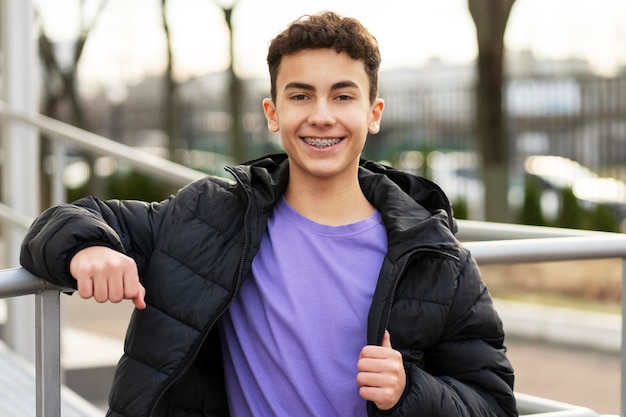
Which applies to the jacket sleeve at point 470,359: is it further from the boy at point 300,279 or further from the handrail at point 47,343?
the handrail at point 47,343

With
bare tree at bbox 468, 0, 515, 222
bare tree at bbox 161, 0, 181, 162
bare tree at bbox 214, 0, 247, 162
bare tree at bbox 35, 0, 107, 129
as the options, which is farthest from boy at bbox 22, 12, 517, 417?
bare tree at bbox 35, 0, 107, 129

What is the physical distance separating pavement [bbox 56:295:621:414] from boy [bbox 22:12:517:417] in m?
3.77

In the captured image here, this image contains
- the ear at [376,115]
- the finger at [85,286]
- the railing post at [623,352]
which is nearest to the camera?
the finger at [85,286]

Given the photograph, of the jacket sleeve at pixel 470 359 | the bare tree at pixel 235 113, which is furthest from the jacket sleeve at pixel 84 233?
the bare tree at pixel 235 113

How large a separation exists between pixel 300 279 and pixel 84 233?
40 cm

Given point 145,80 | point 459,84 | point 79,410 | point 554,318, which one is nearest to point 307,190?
point 79,410

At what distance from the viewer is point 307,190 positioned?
81.4 inches

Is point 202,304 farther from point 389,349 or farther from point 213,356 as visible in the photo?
point 389,349

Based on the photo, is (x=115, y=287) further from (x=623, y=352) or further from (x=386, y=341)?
(x=623, y=352)

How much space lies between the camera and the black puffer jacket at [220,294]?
184 centimetres

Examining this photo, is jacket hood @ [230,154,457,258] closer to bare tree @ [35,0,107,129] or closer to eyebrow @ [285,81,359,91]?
eyebrow @ [285,81,359,91]

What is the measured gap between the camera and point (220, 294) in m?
1.89

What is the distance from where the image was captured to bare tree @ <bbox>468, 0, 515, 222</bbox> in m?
9.94

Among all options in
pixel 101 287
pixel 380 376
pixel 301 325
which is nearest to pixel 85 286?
pixel 101 287
